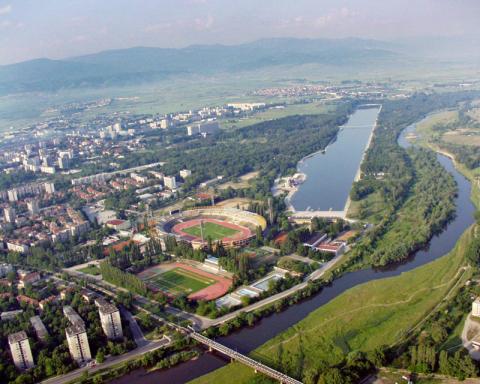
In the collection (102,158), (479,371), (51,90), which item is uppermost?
(51,90)

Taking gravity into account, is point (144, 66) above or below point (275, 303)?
above

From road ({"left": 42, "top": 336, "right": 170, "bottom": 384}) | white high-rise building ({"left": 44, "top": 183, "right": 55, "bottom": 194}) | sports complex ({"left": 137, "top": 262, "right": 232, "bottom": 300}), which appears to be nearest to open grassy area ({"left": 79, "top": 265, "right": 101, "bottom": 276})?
sports complex ({"left": 137, "top": 262, "right": 232, "bottom": 300})

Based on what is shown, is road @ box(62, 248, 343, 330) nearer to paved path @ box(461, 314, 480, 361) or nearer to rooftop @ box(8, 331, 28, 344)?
rooftop @ box(8, 331, 28, 344)

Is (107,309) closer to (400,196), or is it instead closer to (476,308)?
(476,308)

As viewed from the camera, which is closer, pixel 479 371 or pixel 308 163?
pixel 479 371

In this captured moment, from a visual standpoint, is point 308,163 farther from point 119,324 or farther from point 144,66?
point 144,66

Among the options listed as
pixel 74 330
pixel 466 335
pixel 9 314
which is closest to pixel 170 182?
pixel 9 314

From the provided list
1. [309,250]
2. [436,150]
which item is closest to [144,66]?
[436,150]
